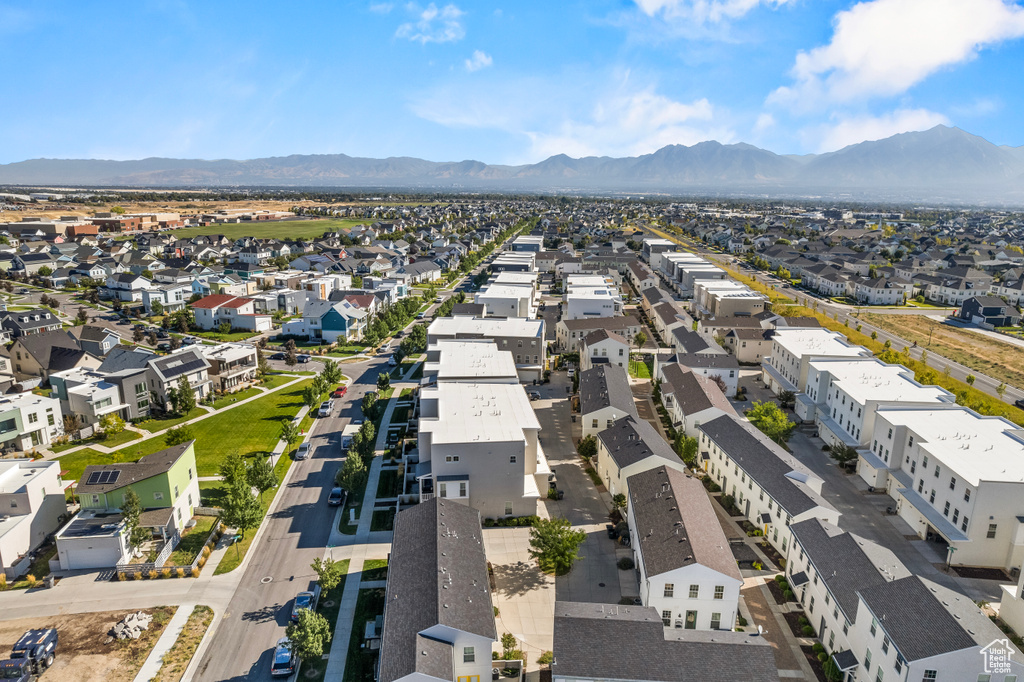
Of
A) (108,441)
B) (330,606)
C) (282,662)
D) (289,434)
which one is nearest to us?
(282,662)

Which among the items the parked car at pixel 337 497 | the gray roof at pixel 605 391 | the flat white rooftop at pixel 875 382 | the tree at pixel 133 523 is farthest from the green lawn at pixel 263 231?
the flat white rooftop at pixel 875 382

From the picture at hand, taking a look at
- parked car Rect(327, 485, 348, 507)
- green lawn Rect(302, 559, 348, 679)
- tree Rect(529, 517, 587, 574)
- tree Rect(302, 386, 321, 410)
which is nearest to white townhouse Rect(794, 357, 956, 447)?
tree Rect(529, 517, 587, 574)

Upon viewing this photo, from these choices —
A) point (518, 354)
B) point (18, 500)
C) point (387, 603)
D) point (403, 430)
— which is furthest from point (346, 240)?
point (387, 603)

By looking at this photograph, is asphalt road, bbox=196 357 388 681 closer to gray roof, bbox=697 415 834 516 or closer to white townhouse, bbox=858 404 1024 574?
gray roof, bbox=697 415 834 516

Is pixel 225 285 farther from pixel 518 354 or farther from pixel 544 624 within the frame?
pixel 544 624

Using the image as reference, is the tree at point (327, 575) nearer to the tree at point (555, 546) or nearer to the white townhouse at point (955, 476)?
the tree at point (555, 546)

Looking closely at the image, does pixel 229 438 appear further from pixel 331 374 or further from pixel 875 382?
pixel 875 382

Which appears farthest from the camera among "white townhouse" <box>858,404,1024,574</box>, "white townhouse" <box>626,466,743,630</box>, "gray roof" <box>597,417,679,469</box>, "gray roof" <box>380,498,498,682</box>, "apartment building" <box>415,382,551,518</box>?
"gray roof" <box>597,417,679,469</box>

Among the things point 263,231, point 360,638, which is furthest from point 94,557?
point 263,231
